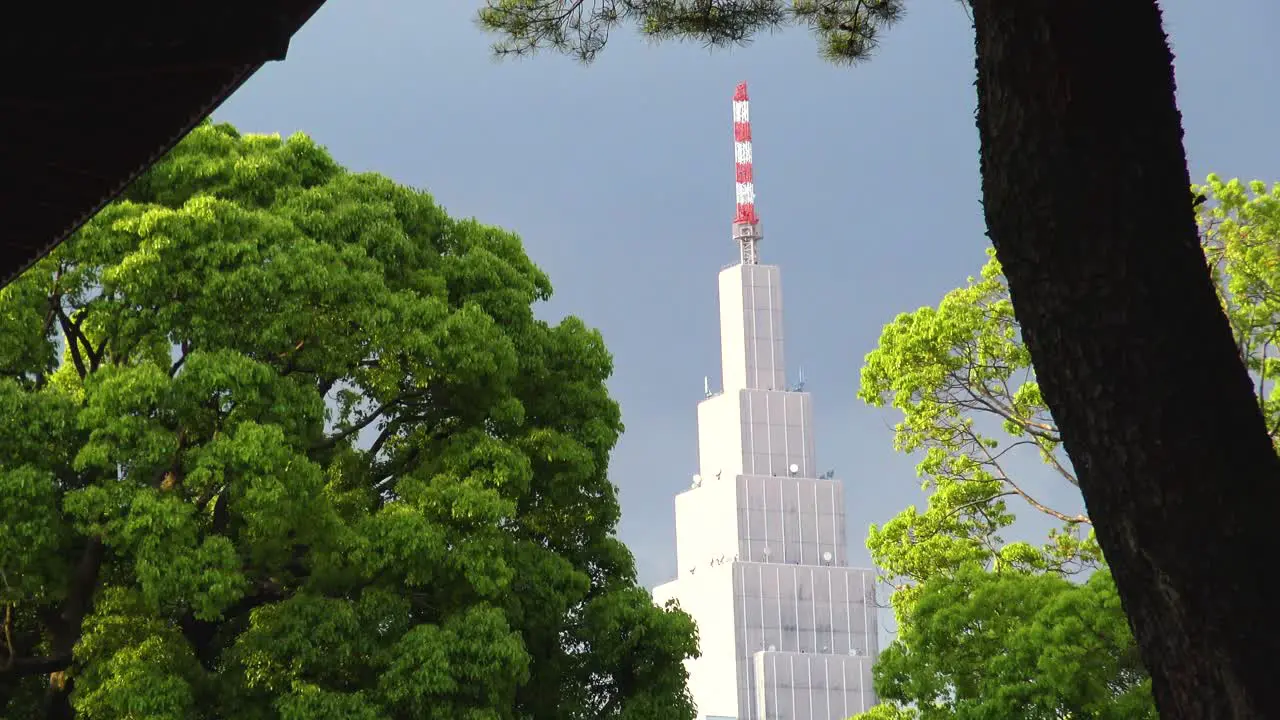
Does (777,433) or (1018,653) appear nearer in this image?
(1018,653)

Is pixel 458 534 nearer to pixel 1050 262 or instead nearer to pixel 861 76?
pixel 1050 262

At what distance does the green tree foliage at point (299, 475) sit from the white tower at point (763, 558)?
63.2 metres

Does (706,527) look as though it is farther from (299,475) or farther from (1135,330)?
(1135,330)

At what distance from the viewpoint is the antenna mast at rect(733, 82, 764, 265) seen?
265 feet

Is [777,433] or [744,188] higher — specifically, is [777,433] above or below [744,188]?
below

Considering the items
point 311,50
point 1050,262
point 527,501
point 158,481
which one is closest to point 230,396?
point 158,481

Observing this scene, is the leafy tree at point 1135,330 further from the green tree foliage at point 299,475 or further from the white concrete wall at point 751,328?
the white concrete wall at point 751,328

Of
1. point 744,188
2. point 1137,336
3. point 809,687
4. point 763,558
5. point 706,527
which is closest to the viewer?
point 1137,336

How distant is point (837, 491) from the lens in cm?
8219

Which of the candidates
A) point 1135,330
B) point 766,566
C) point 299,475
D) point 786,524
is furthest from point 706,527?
point 1135,330

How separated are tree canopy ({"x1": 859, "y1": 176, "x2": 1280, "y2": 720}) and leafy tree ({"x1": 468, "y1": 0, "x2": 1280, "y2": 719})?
495 inches

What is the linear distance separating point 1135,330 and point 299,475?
10813 mm

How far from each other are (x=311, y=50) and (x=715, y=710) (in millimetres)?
135011

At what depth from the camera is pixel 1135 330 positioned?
10.3 feet
